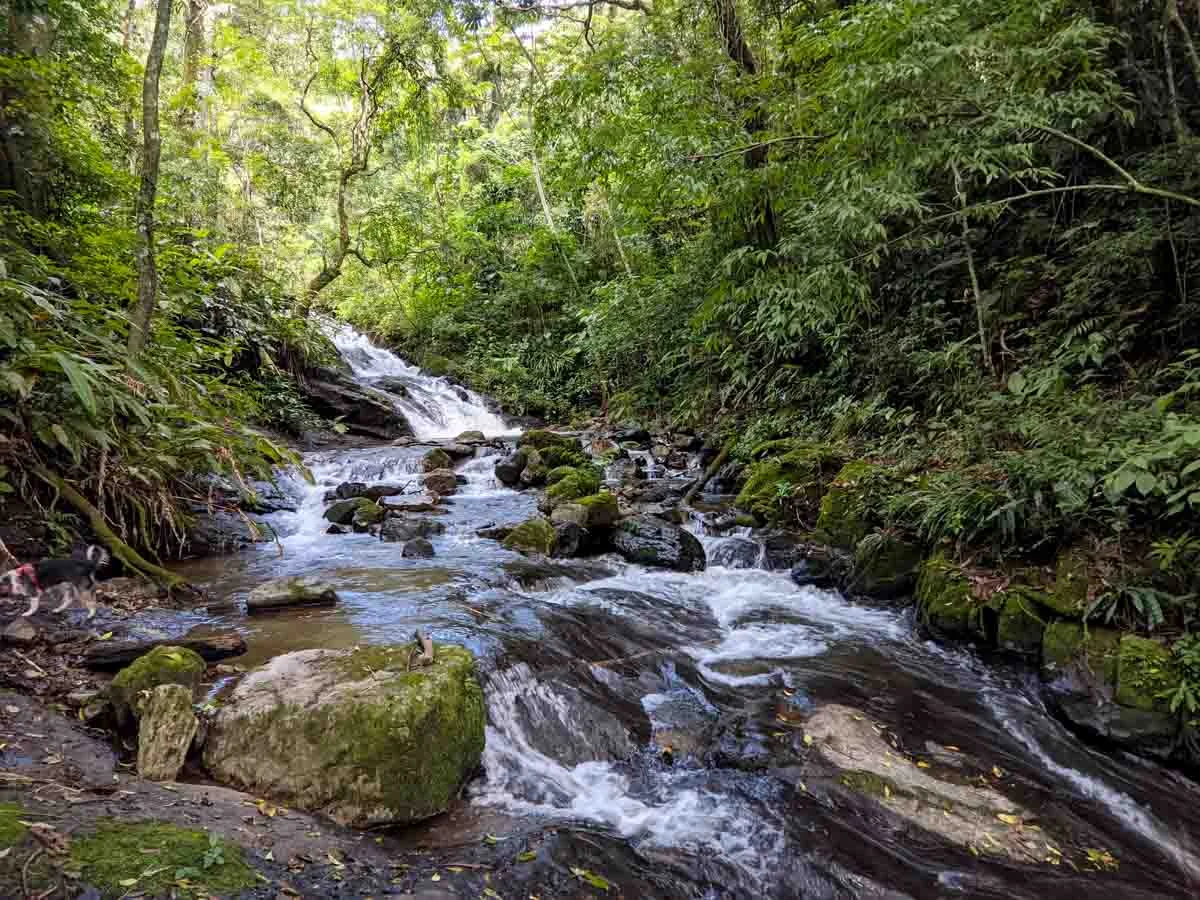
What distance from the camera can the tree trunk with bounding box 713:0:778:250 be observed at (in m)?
9.70

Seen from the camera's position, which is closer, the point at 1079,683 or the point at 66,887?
the point at 66,887

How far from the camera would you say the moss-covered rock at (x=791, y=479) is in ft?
25.1

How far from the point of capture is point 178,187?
11.8 metres

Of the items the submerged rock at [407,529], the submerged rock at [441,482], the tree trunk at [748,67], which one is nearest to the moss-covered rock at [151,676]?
the submerged rock at [407,529]

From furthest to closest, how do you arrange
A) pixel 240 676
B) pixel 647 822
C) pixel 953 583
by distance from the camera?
pixel 953 583
pixel 240 676
pixel 647 822

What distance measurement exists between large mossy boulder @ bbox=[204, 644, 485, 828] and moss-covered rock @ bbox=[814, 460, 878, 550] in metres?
4.71

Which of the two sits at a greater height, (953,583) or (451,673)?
(451,673)

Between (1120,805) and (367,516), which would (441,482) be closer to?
(367,516)

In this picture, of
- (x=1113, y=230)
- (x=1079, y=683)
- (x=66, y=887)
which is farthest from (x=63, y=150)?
(x=1113, y=230)

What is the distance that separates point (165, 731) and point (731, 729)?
3.04 m

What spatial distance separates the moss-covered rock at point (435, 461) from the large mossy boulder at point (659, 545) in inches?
191

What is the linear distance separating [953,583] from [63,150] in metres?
9.69

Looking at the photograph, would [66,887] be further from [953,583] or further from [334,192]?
[334,192]

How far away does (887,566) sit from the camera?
5.93 meters
